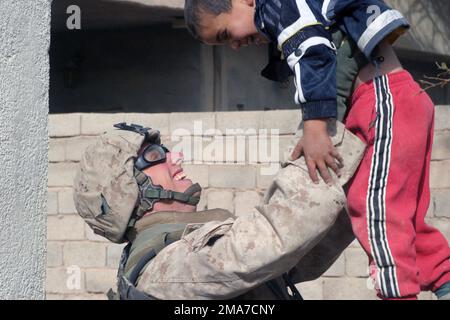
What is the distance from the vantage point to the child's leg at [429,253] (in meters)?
3.08

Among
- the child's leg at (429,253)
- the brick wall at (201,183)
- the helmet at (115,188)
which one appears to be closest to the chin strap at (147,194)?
the helmet at (115,188)

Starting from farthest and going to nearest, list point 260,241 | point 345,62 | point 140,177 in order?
point 140,177
point 345,62
point 260,241

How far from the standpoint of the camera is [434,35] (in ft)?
40.0

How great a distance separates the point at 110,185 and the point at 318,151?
2.58 feet

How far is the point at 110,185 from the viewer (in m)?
3.18

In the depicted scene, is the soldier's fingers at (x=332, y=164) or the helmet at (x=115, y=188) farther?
the helmet at (x=115, y=188)

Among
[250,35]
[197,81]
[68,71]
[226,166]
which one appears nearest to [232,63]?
[197,81]

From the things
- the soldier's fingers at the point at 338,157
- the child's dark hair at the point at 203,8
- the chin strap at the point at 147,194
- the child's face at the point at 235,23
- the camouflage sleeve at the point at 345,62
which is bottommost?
the chin strap at the point at 147,194

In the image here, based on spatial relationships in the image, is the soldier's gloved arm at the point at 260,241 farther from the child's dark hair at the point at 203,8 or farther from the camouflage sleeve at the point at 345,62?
the child's dark hair at the point at 203,8

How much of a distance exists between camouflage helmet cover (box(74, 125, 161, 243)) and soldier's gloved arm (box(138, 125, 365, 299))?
36cm

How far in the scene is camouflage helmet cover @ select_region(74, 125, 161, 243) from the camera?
10.5 ft

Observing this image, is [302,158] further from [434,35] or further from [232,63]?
[434,35]

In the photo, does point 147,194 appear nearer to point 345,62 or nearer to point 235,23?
point 235,23

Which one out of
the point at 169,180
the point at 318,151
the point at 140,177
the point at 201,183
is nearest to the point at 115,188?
the point at 140,177
